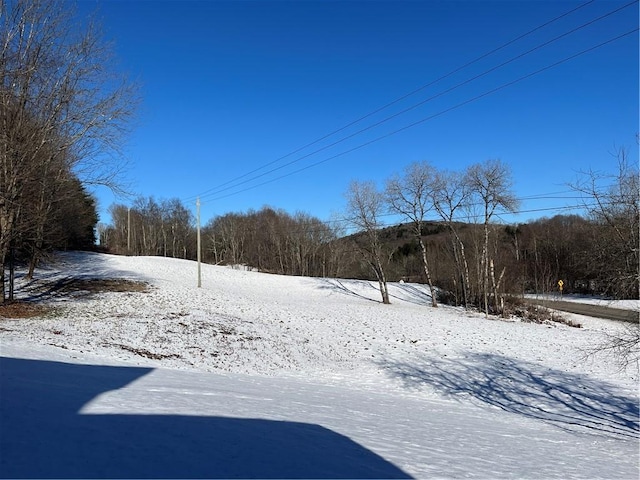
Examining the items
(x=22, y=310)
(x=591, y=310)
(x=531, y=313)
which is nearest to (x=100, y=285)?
(x=22, y=310)

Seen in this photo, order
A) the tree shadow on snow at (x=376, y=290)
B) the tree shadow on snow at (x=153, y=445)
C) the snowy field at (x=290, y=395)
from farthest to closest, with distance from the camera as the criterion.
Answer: the tree shadow on snow at (x=376, y=290), the snowy field at (x=290, y=395), the tree shadow on snow at (x=153, y=445)

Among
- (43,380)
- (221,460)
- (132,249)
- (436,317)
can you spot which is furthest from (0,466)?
(132,249)

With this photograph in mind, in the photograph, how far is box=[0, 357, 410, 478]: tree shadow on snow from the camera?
12.7 feet

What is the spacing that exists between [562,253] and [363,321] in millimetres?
45364

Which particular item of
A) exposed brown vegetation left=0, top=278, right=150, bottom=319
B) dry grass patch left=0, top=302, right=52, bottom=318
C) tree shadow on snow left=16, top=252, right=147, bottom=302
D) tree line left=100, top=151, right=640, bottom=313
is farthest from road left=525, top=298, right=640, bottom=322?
dry grass patch left=0, top=302, right=52, bottom=318

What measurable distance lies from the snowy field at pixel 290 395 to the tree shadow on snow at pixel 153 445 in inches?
1.0


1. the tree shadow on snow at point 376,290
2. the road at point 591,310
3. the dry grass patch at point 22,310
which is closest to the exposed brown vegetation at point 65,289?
the dry grass patch at point 22,310

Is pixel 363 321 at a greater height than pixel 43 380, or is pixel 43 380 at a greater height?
pixel 43 380

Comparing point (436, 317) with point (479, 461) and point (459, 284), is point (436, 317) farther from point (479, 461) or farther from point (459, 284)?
point (479, 461)

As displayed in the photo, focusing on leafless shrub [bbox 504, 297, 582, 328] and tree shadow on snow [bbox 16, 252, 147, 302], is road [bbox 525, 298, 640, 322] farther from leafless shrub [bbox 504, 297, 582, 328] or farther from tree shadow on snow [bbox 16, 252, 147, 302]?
tree shadow on snow [bbox 16, 252, 147, 302]

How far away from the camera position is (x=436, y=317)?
27.3m

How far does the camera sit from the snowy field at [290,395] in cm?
453

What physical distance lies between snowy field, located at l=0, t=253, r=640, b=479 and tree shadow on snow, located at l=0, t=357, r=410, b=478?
25 millimetres

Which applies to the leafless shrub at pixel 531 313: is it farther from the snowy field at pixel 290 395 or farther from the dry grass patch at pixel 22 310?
the dry grass patch at pixel 22 310
